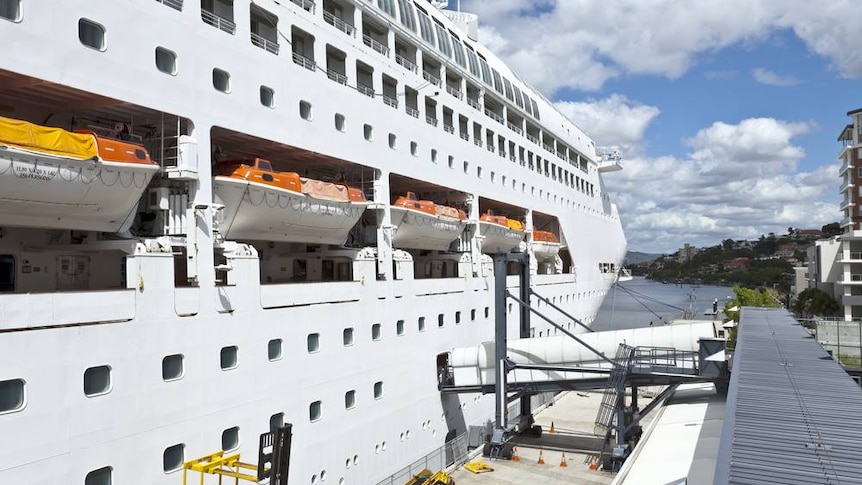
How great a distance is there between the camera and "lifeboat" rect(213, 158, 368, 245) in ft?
41.2

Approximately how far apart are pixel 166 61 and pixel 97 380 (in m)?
5.60

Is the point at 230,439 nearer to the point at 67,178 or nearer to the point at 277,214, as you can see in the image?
the point at 277,214

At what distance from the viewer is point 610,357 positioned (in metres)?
21.0

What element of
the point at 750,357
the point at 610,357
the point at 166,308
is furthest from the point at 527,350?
the point at 166,308

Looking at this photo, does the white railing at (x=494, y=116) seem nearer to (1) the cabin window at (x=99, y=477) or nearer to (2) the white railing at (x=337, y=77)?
(2) the white railing at (x=337, y=77)

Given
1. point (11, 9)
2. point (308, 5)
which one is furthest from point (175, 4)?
point (308, 5)

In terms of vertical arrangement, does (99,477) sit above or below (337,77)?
below

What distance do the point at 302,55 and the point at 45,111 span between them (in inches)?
250

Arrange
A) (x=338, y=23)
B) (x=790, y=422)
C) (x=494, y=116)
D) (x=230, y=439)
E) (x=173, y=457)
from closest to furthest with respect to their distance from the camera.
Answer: (x=790, y=422) → (x=173, y=457) → (x=230, y=439) → (x=338, y=23) → (x=494, y=116)

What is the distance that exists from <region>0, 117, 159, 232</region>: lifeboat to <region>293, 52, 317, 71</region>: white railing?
5.58m

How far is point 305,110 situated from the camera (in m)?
14.8

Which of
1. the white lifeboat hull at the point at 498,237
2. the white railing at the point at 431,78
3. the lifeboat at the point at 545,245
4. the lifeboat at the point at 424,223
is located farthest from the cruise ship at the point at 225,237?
the lifeboat at the point at 545,245

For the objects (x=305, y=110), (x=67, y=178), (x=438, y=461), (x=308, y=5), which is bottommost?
(x=438, y=461)

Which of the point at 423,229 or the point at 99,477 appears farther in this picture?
the point at 423,229
